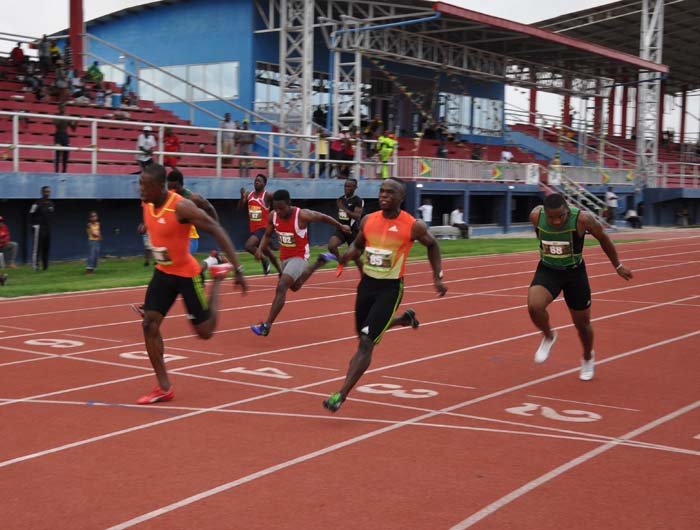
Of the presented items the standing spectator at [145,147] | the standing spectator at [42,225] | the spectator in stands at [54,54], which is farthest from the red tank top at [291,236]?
the spectator in stands at [54,54]

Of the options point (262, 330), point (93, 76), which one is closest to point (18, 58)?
point (93, 76)

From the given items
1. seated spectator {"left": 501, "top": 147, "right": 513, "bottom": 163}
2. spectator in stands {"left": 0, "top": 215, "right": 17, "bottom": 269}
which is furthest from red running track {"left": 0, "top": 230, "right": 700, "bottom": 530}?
seated spectator {"left": 501, "top": 147, "right": 513, "bottom": 163}

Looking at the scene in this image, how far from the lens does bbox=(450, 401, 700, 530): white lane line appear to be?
17.6ft

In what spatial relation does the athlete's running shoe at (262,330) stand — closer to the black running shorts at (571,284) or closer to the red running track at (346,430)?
the red running track at (346,430)

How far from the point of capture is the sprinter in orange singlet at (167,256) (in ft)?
26.0

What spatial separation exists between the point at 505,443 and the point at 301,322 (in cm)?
664

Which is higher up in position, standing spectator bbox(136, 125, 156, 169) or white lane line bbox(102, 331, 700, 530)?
standing spectator bbox(136, 125, 156, 169)

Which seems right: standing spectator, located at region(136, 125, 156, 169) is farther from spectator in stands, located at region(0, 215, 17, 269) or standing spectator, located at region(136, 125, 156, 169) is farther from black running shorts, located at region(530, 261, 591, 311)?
black running shorts, located at region(530, 261, 591, 311)

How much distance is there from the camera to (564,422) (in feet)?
25.1

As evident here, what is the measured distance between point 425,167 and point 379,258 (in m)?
26.8

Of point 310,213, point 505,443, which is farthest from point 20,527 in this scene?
point 310,213

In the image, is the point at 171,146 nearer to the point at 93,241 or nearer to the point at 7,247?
the point at 93,241

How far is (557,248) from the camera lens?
923 centimetres

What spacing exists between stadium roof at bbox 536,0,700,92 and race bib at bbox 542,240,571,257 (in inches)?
1489
